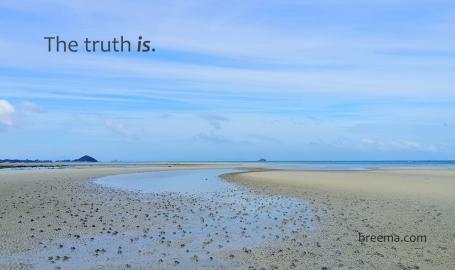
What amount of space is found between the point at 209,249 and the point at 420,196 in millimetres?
20490

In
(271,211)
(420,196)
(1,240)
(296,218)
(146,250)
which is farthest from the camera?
(420,196)

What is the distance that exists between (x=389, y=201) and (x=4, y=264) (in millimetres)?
22323

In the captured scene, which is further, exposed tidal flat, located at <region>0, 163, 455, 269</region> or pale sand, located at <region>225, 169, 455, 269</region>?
exposed tidal flat, located at <region>0, 163, 455, 269</region>

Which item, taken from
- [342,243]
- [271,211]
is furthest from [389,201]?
[342,243]

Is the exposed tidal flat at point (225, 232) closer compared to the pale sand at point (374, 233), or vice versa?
the pale sand at point (374, 233)

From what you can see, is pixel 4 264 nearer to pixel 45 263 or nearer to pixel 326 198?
pixel 45 263

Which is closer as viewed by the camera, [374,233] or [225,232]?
[374,233]

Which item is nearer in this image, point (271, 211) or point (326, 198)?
point (271, 211)

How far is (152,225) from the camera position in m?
19.9

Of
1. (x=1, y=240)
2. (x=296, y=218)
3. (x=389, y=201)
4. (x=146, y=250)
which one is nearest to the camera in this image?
(x=146, y=250)

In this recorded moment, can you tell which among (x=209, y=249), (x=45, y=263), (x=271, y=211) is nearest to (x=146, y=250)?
(x=209, y=249)

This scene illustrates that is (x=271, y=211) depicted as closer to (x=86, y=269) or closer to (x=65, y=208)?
(x=65, y=208)

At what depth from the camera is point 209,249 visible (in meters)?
14.9

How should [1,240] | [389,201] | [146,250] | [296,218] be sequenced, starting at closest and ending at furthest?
[146,250] → [1,240] → [296,218] → [389,201]
